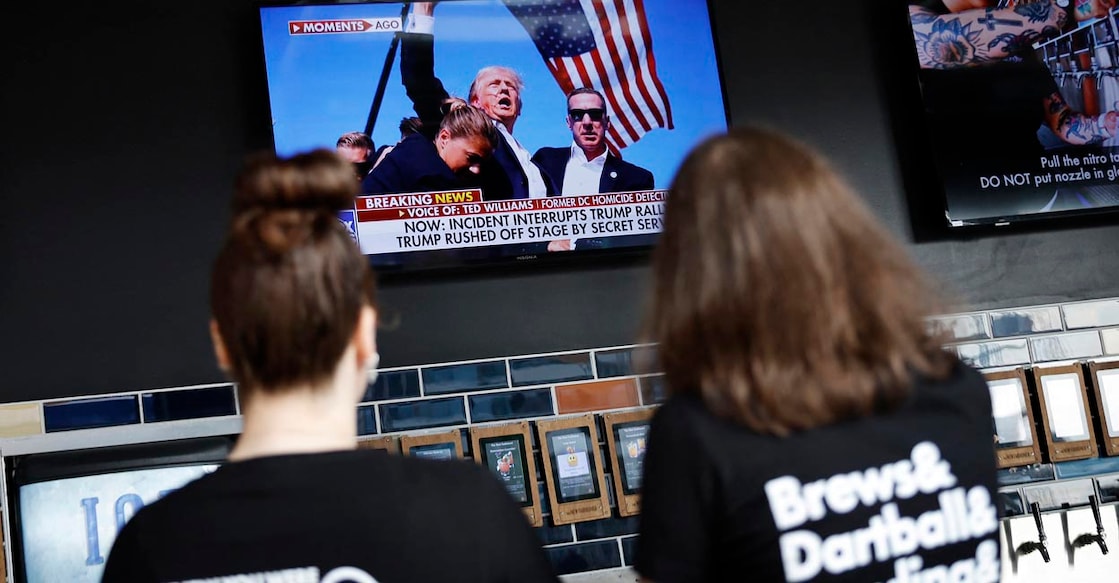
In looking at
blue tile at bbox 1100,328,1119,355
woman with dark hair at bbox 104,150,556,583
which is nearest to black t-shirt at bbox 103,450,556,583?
woman with dark hair at bbox 104,150,556,583

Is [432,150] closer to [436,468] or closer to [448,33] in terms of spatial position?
[448,33]

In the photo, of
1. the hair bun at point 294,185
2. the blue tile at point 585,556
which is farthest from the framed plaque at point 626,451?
the hair bun at point 294,185

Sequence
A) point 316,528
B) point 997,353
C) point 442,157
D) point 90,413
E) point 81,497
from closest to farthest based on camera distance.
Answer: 1. point 316,528
2. point 81,497
3. point 90,413
4. point 442,157
5. point 997,353

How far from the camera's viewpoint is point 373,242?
9.30ft

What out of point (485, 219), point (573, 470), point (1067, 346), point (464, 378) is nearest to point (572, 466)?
point (573, 470)

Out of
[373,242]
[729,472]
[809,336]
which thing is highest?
[373,242]

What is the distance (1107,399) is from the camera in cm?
313

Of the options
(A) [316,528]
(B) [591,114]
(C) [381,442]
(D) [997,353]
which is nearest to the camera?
(A) [316,528]

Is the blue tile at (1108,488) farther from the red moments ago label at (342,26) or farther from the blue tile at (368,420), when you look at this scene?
the red moments ago label at (342,26)

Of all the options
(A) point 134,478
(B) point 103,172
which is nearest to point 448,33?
(B) point 103,172

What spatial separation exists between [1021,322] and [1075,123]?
2.02ft

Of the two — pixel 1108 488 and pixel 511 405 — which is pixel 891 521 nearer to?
pixel 511 405

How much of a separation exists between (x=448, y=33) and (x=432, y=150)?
338mm

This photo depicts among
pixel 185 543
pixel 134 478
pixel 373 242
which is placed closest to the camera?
pixel 185 543
